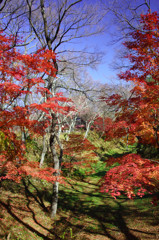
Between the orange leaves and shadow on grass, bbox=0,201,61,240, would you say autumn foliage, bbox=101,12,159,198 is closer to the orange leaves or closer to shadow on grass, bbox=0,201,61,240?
the orange leaves

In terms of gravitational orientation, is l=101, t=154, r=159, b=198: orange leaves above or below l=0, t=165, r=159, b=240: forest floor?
above

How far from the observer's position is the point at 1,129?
498 cm

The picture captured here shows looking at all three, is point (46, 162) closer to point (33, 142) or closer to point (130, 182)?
point (33, 142)

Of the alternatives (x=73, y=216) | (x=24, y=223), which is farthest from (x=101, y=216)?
(x=24, y=223)

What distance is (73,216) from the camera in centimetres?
797

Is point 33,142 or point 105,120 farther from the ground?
point 105,120

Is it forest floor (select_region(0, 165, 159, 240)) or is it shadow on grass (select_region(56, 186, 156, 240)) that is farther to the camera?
shadow on grass (select_region(56, 186, 156, 240))

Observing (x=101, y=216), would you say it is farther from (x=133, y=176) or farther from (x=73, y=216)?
(x=133, y=176)

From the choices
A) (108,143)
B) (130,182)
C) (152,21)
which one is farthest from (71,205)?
(108,143)

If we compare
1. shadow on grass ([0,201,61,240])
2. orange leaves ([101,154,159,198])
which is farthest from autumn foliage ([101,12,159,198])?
shadow on grass ([0,201,61,240])

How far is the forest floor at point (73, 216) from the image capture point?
6.15 metres

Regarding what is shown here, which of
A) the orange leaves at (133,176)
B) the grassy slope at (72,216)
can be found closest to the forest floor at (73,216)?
the grassy slope at (72,216)

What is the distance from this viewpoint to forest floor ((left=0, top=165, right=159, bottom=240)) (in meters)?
6.15

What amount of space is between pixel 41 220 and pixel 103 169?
8043 millimetres
